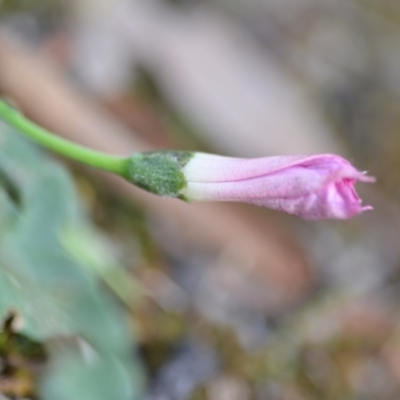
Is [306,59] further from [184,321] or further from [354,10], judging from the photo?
[184,321]

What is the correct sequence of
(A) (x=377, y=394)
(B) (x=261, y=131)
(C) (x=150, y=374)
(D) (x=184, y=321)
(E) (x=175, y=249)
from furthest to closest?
1. (B) (x=261, y=131)
2. (E) (x=175, y=249)
3. (A) (x=377, y=394)
4. (D) (x=184, y=321)
5. (C) (x=150, y=374)

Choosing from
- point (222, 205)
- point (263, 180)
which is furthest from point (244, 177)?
point (222, 205)

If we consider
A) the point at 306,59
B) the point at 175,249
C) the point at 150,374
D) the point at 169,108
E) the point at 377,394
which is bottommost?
the point at 150,374

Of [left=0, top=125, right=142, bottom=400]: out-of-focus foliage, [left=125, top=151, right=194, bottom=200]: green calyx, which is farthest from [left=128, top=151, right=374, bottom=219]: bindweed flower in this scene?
[left=0, top=125, right=142, bottom=400]: out-of-focus foliage

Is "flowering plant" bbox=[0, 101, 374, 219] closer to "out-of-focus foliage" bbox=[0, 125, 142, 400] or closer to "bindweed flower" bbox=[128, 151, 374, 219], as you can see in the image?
"bindweed flower" bbox=[128, 151, 374, 219]

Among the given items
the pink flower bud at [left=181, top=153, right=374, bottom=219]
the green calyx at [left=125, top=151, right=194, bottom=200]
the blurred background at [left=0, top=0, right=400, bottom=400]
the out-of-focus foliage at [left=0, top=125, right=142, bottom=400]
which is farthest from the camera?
the blurred background at [left=0, top=0, right=400, bottom=400]

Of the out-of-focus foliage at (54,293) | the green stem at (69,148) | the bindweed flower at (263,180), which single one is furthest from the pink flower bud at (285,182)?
the out-of-focus foliage at (54,293)

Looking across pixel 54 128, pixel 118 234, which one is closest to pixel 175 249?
pixel 118 234
